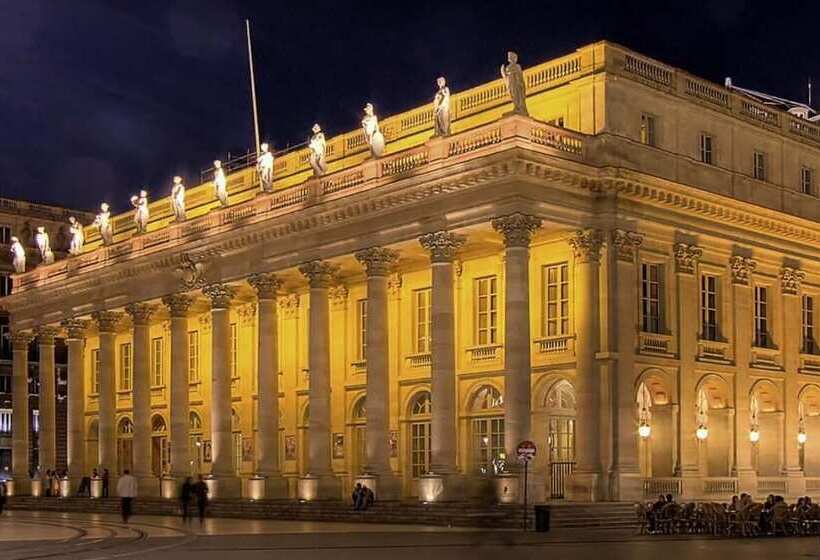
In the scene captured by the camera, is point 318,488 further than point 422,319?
No

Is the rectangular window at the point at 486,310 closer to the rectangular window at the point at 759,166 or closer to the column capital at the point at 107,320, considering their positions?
the rectangular window at the point at 759,166

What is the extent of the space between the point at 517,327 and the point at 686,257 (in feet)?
24.8

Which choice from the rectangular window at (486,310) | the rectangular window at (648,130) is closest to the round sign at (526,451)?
the rectangular window at (486,310)

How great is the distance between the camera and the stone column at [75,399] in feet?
200

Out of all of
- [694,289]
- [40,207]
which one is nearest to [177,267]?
[694,289]

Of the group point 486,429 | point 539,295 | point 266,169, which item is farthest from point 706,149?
point 266,169

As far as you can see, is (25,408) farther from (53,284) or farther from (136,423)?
(136,423)

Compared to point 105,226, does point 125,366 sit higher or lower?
lower

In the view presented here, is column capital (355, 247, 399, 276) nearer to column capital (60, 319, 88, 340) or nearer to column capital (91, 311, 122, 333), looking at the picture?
column capital (91, 311, 122, 333)

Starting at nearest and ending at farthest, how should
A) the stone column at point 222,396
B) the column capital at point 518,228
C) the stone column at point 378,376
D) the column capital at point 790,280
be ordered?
the column capital at point 518,228, the stone column at point 378,376, the column capital at point 790,280, the stone column at point 222,396

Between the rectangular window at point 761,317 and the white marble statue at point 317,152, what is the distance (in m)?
15.8

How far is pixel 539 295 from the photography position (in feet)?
141

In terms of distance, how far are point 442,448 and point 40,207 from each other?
53.1 metres

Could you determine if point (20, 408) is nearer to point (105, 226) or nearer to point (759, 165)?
point (105, 226)
